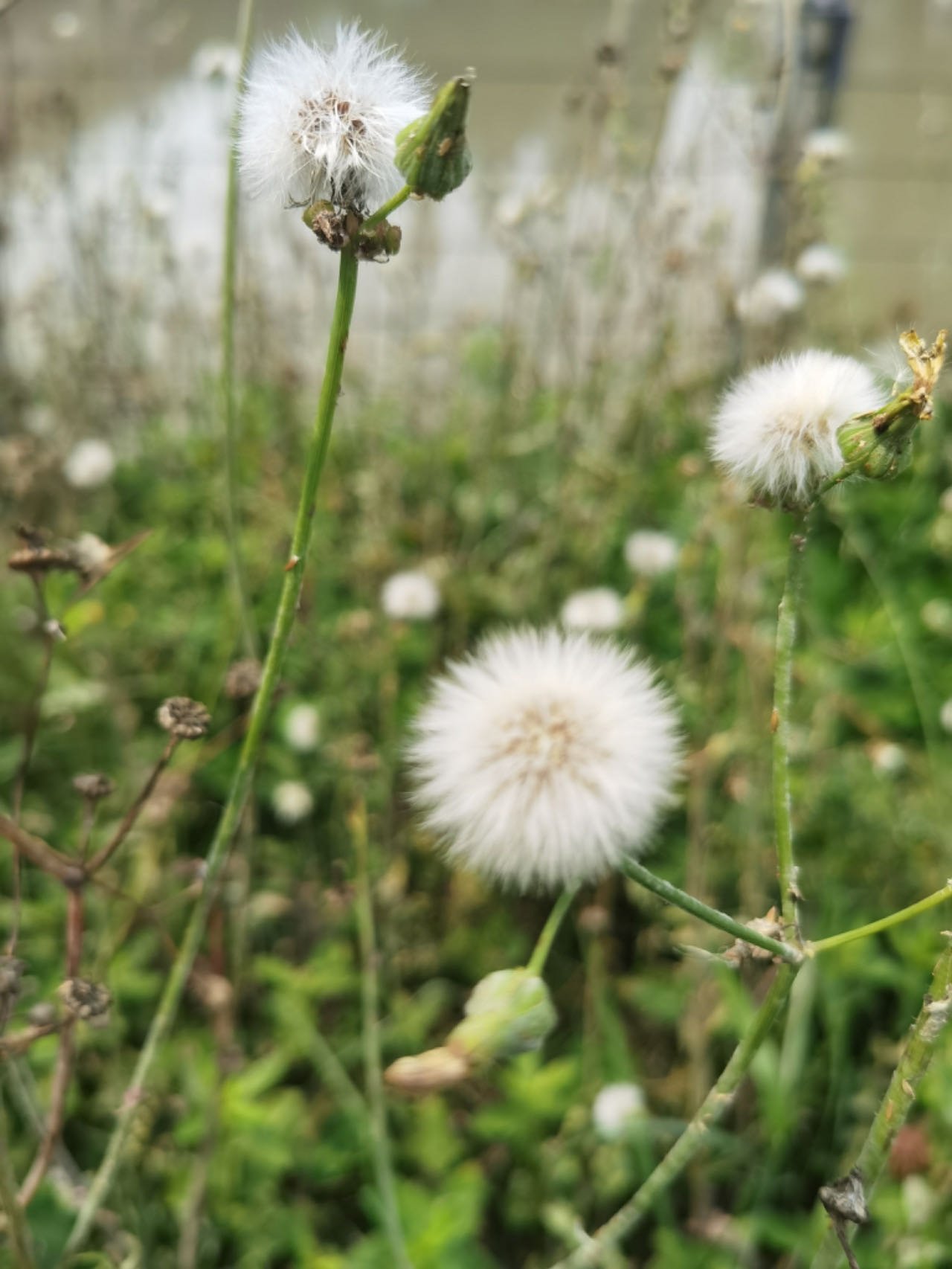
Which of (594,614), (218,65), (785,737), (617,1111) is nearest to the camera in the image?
(785,737)

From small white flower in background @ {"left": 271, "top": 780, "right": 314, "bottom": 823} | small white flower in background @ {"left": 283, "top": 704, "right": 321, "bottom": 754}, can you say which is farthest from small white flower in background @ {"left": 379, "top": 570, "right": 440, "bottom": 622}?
small white flower in background @ {"left": 271, "top": 780, "right": 314, "bottom": 823}

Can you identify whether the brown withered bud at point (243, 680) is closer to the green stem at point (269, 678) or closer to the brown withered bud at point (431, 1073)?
the green stem at point (269, 678)

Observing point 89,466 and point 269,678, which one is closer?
point 269,678

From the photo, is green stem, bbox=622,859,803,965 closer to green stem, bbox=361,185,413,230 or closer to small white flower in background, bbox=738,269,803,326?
green stem, bbox=361,185,413,230

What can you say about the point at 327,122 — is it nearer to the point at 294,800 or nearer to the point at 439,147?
the point at 439,147

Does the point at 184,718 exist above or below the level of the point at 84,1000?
above

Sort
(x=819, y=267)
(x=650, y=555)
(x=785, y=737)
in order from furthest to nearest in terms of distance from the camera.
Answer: (x=819, y=267) < (x=650, y=555) < (x=785, y=737)

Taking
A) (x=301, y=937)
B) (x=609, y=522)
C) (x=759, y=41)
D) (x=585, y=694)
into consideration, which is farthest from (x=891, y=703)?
(x=585, y=694)

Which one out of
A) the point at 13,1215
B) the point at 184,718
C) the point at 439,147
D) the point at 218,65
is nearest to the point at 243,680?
the point at 184,718
